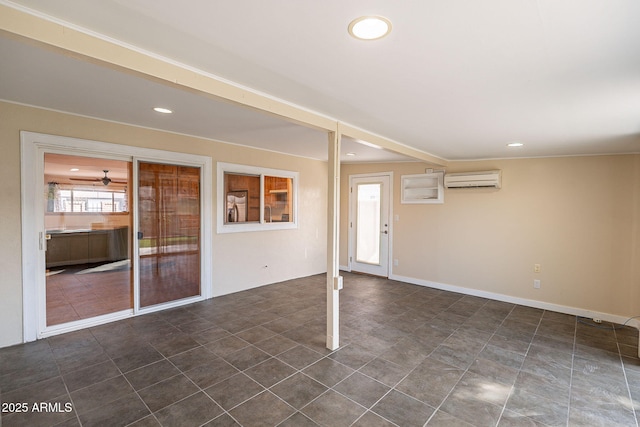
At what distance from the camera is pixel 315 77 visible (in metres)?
2.01

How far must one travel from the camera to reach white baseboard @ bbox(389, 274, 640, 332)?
3.92 metres

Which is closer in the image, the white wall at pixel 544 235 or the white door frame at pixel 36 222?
the white door frame at pixel 36 222

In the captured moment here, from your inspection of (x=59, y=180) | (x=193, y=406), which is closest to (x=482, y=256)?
(x=193, y=406)

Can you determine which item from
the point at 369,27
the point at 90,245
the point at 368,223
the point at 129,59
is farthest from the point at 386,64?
the point at 90,245

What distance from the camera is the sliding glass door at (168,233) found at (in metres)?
3.83

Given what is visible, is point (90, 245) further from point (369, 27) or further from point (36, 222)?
point (369, 27)

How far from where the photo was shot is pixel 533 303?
4488 millimetres

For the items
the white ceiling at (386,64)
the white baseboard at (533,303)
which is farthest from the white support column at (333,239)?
the white baseboard at (533,303)

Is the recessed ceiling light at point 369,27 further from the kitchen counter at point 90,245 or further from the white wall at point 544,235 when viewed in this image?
the white wall at point 544,235

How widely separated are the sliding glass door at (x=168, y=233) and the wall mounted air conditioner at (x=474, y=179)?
13.5ft

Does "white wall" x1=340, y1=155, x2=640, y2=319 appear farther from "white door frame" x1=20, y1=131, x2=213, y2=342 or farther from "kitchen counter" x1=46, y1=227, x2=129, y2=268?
"white door frame" x1=20, y1=131, x2=213, y2=342

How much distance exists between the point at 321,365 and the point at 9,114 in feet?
12.5

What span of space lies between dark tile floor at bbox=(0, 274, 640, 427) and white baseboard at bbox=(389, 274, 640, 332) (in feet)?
0.87

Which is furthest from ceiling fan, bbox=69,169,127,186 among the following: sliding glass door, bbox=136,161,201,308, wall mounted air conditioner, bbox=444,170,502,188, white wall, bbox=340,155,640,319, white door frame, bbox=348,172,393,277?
wall mounted air conditioner, bbox=444,170,502,188
